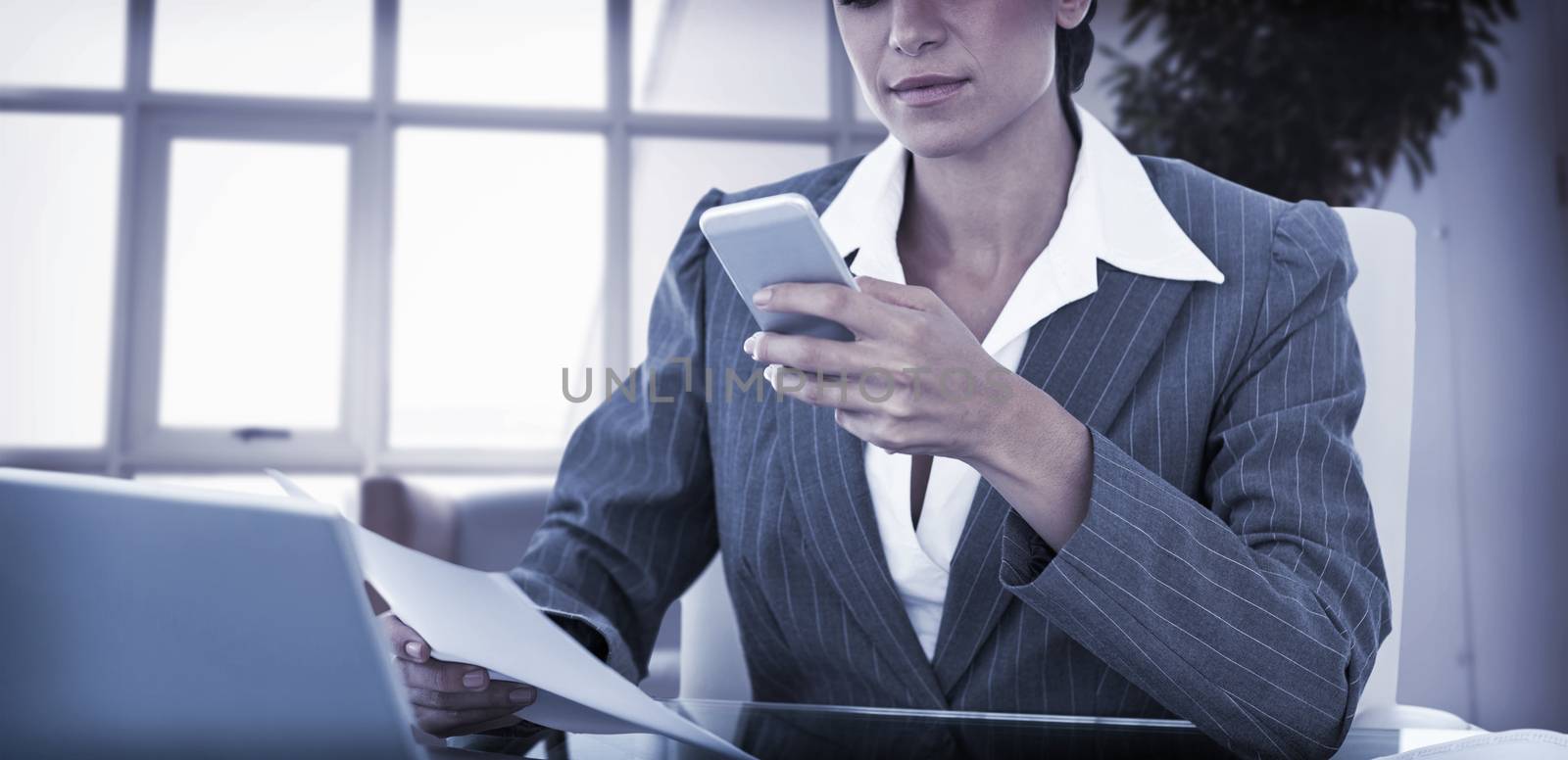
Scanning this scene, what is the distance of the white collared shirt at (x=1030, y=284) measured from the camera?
95 centimetres

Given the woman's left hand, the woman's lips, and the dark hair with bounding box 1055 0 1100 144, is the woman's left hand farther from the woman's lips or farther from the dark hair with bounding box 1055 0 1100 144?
the dark hair with bounding box 1055 0 1100 144

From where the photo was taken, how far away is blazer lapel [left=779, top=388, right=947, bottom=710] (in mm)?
939

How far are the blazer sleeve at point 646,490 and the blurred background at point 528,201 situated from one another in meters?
2.64

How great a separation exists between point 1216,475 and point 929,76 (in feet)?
1.26

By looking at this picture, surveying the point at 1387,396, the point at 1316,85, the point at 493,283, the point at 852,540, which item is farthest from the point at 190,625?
the point at 493,283

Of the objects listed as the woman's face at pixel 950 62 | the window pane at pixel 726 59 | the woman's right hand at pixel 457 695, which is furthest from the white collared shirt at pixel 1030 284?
the window pane at pixel 726 59

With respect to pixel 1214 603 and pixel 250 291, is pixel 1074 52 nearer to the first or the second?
pixel 1214 603

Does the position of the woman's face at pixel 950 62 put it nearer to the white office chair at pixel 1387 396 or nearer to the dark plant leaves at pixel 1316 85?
the white office chair at pixel 1387 396

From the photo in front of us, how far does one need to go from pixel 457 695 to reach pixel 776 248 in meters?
0.31

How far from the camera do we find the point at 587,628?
2.70 feet

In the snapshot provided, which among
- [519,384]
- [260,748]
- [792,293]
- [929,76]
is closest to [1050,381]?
[929,76]

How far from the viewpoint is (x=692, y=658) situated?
3.80 ft

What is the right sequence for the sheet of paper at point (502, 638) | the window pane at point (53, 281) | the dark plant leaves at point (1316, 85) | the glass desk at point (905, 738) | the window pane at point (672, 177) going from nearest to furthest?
the sheet of paper at point (502, 638)
the glass desk at point (905, 738)
the dark plant leaves at point (1316, 85)
the window pane at point (53, 281)
the window pane at point (672, 177)

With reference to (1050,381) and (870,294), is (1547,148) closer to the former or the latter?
(1050,381)
